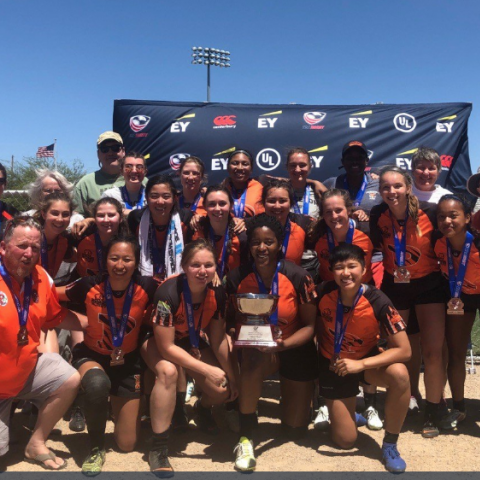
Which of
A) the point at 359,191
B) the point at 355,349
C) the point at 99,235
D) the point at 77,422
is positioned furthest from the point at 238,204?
the point at 77,422

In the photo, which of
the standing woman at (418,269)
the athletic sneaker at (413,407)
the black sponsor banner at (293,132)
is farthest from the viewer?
the black sponsor banner at (293,132)

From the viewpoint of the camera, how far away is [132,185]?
16.7 ft

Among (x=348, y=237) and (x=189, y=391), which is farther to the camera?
(x=189, y=391)

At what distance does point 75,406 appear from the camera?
439 centimetres

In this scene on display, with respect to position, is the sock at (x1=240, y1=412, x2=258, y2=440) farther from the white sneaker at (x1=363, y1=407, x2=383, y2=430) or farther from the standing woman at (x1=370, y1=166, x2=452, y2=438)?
the standing woman at (x1=370, y1=166, x2=452, y2=438)

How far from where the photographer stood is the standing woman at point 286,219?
423 cm

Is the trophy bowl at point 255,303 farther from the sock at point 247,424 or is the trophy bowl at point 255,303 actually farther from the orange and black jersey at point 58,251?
the orange and black jersey at point 58,251

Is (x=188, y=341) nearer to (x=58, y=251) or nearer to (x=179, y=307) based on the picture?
(x=179, y=307)

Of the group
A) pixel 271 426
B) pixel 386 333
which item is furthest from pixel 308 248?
pixel 271 426

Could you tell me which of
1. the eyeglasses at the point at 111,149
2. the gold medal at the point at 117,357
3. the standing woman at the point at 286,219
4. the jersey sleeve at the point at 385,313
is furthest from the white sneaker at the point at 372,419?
the eyeglasses at the point at 111,149

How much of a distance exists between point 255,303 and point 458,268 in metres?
1.77

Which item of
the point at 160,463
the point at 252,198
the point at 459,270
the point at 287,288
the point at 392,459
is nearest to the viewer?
the point at 160,463

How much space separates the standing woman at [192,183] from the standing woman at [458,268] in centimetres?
213

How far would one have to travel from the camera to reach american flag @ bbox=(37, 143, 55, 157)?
24.8m
